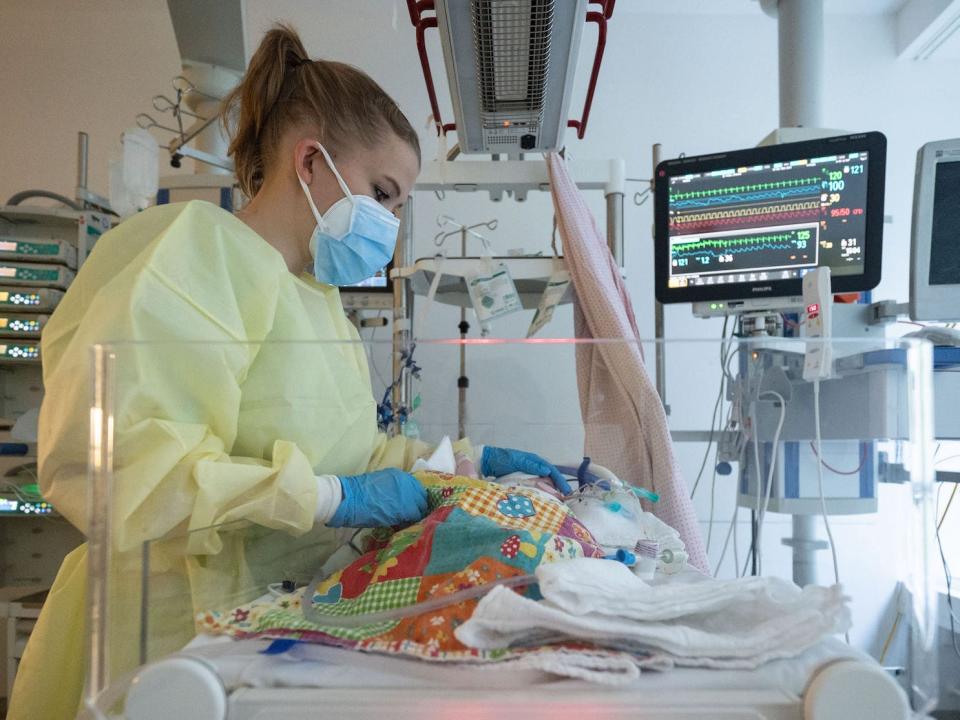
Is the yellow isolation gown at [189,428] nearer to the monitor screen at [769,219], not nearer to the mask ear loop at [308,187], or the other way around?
the mask ear loop at [308,187]

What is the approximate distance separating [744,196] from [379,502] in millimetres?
1560

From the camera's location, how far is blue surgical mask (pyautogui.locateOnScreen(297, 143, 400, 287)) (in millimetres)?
1376

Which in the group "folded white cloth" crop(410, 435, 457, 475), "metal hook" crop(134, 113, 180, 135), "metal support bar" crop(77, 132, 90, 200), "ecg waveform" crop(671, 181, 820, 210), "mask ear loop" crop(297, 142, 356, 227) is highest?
"metal hook" crop(134, 113, 180, 135)

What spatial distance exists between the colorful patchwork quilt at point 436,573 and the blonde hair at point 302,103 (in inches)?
29.1

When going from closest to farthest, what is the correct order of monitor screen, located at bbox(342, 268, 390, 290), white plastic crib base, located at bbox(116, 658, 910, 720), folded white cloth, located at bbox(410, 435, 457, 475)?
white plastic crib base, located at bbox(116, 658, 910, 720), folded white cloth, located at bbox(410, 435, 457, 475), monitor screen, located at bbox(342, 268, 390, 290)

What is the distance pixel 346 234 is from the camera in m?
1.39

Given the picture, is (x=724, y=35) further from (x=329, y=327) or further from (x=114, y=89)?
(x=329, y=327)

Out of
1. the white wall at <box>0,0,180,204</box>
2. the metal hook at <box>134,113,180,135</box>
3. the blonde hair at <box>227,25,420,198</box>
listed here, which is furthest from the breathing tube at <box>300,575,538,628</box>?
the white wall at <box>0,0,180,204</box>

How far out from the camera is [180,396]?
2.91ft

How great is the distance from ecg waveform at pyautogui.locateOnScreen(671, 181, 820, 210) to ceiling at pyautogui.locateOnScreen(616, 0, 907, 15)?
2.58m

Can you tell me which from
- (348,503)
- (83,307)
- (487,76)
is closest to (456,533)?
(348,503)

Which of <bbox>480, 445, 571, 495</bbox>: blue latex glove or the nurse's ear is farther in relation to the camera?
Result: the nurse's ear

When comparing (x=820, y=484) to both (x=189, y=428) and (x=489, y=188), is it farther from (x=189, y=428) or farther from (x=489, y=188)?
(x=489, y=188)

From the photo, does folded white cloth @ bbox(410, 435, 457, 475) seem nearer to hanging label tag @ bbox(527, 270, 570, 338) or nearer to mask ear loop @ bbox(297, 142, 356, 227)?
mask ear loop @ bbox(297, 142, 356, 227)
